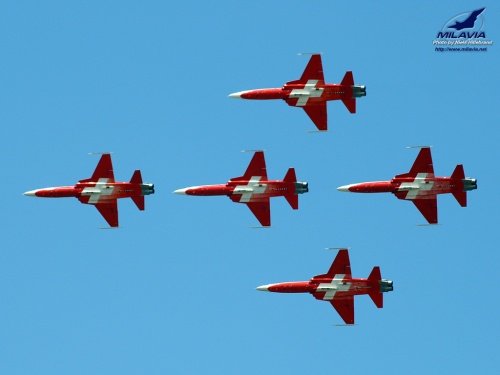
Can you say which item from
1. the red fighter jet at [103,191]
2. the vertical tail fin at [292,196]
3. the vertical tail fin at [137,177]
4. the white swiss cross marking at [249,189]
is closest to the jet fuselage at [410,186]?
the vertical tail fin at [292,196]

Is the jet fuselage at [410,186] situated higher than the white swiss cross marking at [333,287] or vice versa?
the jet fuselage at [410,186]

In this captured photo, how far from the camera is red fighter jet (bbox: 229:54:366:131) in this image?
9350 cm

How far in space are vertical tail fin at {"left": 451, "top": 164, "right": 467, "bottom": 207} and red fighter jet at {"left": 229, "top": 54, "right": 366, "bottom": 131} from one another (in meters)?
11.5

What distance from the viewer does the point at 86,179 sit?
95062mm

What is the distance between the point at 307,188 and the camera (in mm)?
91562

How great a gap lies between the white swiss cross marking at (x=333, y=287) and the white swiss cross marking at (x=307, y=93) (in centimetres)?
1504

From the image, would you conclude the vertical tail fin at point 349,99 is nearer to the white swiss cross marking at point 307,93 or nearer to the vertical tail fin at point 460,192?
the white swiss cross marking at point 307,93

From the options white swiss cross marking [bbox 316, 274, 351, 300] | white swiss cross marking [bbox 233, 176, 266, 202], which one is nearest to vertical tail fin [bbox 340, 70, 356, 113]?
white swiss cross marking [bbox 233, 176, 266, 202]

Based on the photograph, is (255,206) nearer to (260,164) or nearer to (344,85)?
(260,164)

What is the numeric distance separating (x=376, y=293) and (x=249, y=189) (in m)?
13.8

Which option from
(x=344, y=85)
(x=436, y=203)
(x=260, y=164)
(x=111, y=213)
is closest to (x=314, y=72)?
(x=344, y=85)

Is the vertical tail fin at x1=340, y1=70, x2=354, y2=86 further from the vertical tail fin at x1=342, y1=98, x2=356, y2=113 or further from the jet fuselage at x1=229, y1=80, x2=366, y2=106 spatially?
the vertical tail fin at x1=342, y1=98, x2=356, y2=113

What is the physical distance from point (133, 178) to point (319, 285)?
59.4ft

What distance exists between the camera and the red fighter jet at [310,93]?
9350 cm
